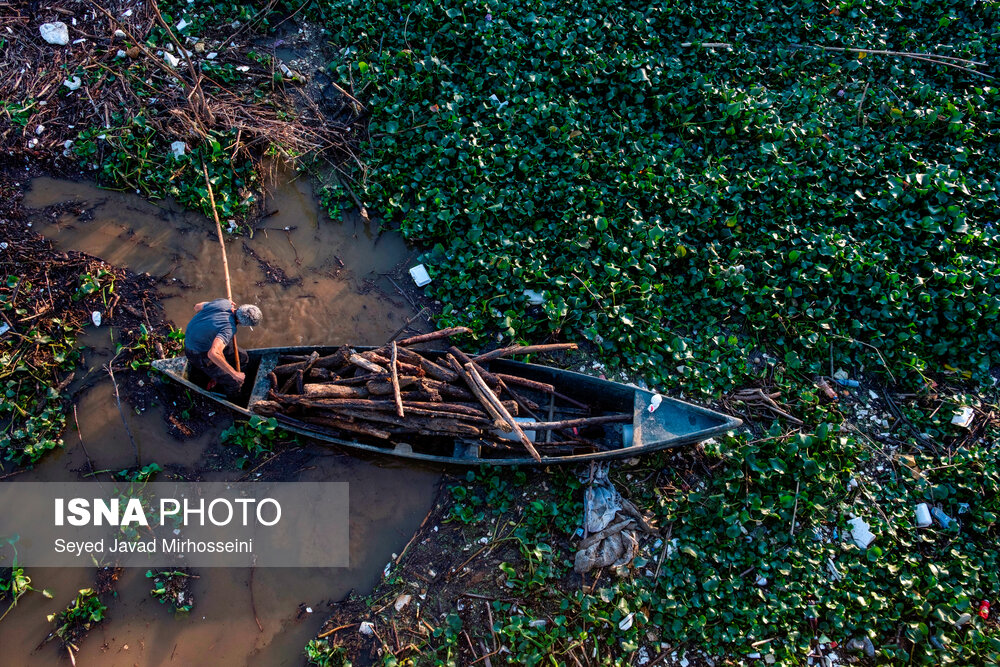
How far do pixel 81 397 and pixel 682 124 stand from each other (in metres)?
8.57

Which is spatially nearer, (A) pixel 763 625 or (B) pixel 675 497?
(A) pixel 763 625

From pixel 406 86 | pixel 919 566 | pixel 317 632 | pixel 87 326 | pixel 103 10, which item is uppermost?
pixel 103 10

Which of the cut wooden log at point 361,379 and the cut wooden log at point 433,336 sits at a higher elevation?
the cut wooden log at point 433,336

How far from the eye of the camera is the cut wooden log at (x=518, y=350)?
6766 mm

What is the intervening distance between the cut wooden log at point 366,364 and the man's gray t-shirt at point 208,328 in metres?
1.40

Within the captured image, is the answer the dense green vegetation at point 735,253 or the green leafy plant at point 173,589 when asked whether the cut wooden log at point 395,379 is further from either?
the green leafy plant at point 173,589

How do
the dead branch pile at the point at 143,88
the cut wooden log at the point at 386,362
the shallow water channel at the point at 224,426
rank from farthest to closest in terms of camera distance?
the dead branch pile at the point at 143,88, the cut wooden log at the point at 386,362, the shallow water channel at the point at 224,426

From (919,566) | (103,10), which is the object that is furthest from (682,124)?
(103,10)

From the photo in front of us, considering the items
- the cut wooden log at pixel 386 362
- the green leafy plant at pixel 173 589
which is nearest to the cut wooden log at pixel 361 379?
the cut wooden log at pixel 386 362

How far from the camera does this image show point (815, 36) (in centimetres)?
907

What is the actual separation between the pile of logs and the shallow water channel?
72 cm

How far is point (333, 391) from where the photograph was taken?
6426 mm

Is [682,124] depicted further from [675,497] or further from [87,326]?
[87,326]

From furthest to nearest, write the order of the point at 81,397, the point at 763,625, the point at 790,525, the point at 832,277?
the point at 832,277, the point at 81,397, the point at 790,525, the point at 763,625
